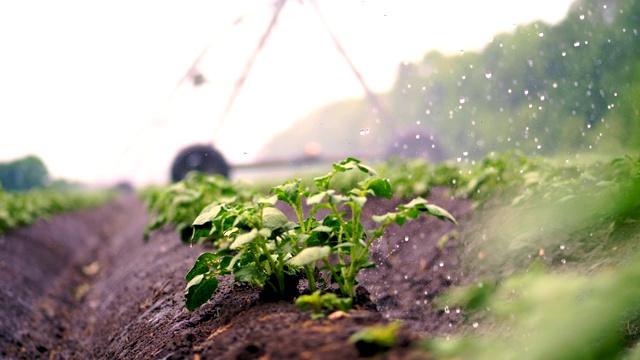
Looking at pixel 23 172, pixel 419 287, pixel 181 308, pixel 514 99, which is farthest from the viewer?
pixel 23 172

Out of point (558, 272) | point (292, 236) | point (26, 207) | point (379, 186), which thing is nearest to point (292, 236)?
point (292, 236)

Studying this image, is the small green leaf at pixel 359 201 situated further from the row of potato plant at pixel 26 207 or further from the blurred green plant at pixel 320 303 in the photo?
the row of potato plant at pixel 26 207

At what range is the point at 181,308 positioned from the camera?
77.9 inches

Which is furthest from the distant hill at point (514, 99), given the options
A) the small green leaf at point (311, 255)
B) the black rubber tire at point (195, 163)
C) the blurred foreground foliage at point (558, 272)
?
the black rubber tire at point (195, 163)

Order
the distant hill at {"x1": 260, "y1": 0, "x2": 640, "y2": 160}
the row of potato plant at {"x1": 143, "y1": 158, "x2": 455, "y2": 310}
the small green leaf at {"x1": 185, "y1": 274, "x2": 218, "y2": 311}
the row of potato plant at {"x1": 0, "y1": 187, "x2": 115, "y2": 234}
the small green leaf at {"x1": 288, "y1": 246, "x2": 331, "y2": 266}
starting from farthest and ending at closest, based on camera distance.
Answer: the row of potato plant at {"x1": 0, "y1": 187, "x2": 115, "y2": 234} → the distant hill at {"x1": 260, "y1": 0, "x2": 640, "y2": 160} → the small green leaf at {"x1": 185, "y1": 274, "x2": 218, "y2": 311} → the row of potato plant at {"x1": 143, "y1": 158, "x2": 455, "y2": 310} → the small green leaf at {"x1": 288, "y1": 246, "x2": 331, "y2": 266}

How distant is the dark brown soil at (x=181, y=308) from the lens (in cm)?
119

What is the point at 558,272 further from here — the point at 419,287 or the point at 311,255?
the point at 311,255

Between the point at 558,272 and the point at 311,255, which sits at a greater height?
the point at 311,255

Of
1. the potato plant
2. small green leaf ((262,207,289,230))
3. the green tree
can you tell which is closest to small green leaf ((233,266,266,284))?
the potato plant

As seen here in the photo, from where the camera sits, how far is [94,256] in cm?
595

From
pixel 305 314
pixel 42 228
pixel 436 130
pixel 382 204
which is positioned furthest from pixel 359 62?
pixel 42 228

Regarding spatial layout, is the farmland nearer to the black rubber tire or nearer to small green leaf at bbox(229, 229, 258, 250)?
small green leaf at bbox(229, 229, 258, 250)

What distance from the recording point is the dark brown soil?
3.90 ft

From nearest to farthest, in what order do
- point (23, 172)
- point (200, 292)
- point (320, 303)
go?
point (320, 303) → point (200, 292) → point (23, 172)
